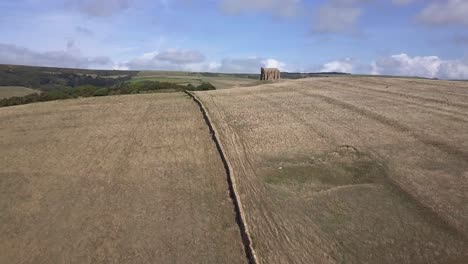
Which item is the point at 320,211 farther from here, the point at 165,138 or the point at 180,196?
the point at 165,138

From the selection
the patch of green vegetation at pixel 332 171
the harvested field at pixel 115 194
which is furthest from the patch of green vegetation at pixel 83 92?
the patch of green vegetation at pixel 332 171

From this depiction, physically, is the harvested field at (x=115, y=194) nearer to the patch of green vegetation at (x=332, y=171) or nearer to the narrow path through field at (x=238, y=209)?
the narrow path through field at (x=238, y=209)

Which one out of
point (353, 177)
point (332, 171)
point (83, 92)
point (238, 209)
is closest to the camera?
point (238, 209)

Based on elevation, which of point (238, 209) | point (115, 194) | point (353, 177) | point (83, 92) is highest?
point (353, 177)

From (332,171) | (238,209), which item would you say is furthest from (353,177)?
(238,209)

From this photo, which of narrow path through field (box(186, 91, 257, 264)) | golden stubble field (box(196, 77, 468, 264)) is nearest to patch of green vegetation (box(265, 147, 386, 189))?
golden stubble field (box(196, 77, 468, 264))

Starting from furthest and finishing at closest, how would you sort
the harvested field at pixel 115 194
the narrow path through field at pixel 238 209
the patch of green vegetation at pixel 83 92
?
the patch of green vegetation at pixel 83 92 → the harvested field at pixel 115 194 → the narrow path through field at pixel 238 209

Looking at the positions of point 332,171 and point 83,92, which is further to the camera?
point 83,92

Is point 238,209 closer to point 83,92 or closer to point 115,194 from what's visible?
point 115,194
